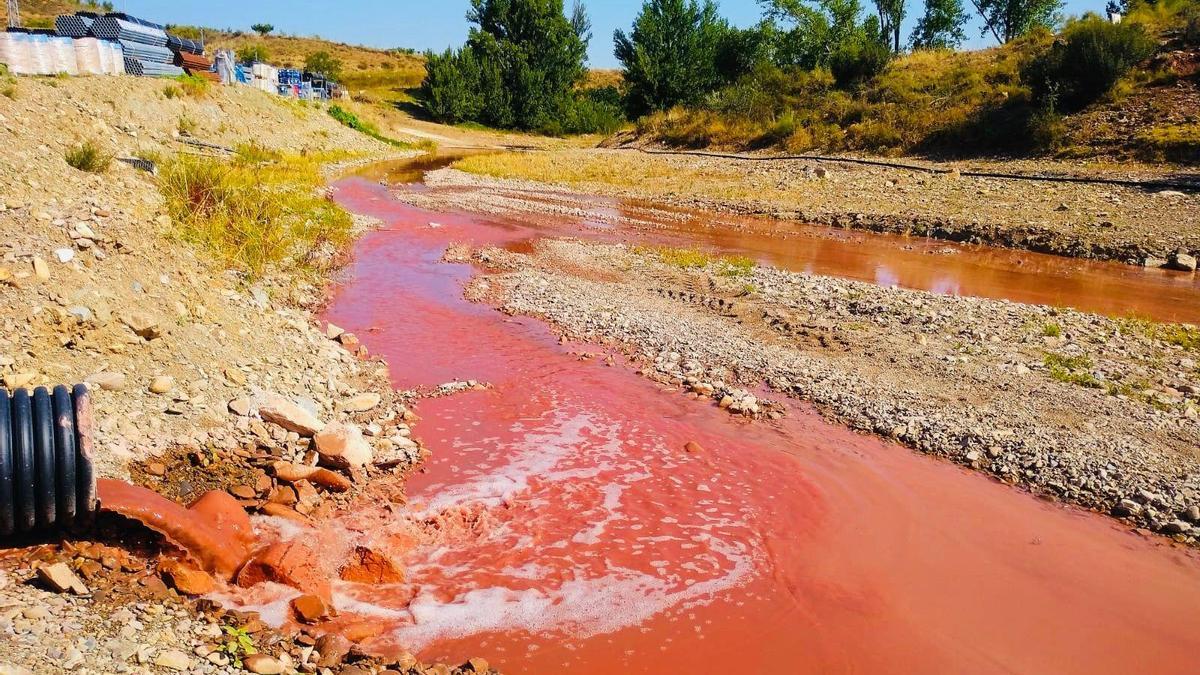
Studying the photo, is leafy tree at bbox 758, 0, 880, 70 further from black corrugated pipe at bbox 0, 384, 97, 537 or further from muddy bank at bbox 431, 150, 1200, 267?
black corrugated pipe at bbox 0, 384, 97, 537

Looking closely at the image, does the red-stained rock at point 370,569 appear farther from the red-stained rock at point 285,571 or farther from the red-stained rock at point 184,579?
the red-stained rock at point 184,579

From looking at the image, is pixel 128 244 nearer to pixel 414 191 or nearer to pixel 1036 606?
pixel 1036 606

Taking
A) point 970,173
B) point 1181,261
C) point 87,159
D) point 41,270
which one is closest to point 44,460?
point 41,270

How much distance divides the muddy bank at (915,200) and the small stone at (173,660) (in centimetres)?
1797

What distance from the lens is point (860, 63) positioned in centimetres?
3547

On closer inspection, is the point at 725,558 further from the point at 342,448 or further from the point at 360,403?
the point at 360,403

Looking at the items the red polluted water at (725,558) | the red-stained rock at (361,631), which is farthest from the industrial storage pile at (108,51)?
the red-stained rock at (361,631)

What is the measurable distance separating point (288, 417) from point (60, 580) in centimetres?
237

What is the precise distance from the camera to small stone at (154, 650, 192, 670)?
3.49 metres

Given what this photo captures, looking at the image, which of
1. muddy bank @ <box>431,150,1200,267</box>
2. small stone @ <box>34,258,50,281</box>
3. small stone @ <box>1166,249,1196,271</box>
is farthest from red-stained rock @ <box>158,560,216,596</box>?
muddy bank @ <box>431,150,1200,267</box>

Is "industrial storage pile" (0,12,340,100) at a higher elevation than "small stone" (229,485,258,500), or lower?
higher

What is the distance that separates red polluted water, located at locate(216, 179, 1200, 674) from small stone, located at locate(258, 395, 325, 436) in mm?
899

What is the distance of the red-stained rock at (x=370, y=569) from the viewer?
4797 millimetres

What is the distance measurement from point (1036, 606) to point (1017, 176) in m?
20.0
